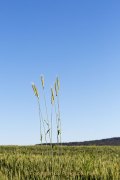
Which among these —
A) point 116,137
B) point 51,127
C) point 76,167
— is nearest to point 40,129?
point 51,127

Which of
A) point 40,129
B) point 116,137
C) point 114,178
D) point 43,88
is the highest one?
point 116,137

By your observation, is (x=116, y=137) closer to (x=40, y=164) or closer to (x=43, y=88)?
(x=40, y=164)

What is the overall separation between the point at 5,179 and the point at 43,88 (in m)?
1.76

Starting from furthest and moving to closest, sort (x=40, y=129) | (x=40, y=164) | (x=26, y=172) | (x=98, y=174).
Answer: (x=40, y=164) < (x=26, y=172) < (x=98, y=174) < (x=40, y=129)

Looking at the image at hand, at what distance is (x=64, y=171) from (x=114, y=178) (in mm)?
1245

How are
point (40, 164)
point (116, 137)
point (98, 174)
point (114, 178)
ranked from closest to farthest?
1. point (114, 178)
2. point (98, 174)
3. point (40, 164)
4. point (116, 137)

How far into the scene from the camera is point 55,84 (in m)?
5.36

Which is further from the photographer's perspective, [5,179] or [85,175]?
[85,175]

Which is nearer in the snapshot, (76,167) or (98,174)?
(98,174)

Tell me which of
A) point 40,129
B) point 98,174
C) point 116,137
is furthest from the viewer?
point 116,137

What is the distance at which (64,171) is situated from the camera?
284 inches

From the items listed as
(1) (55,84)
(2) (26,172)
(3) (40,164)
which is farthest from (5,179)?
(3) (40,164)

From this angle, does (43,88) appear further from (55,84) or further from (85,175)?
(85,175)

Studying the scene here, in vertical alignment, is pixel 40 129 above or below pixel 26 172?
above
